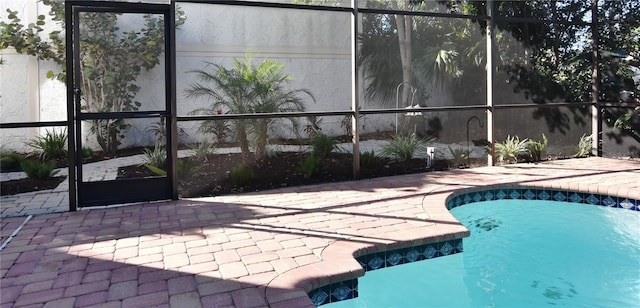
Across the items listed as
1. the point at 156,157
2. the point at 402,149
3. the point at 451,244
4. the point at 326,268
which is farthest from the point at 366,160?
the point at 326,268

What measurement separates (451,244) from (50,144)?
19.2ft

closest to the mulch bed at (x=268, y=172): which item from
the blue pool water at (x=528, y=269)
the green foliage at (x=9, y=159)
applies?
the blue pool water at (x=528, y=269)

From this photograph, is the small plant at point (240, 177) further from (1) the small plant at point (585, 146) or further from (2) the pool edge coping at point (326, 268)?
(1) the small plant at point (585, 146)

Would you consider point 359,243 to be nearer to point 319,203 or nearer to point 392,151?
point 319,203

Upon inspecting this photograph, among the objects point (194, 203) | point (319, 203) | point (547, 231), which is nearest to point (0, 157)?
point (194, 203)

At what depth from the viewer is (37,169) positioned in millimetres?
5816

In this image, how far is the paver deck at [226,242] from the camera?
2328mm

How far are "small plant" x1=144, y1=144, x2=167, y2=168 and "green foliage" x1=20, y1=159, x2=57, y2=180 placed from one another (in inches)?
68.3

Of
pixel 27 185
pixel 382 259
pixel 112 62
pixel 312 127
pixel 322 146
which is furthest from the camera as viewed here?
pixel 312 127

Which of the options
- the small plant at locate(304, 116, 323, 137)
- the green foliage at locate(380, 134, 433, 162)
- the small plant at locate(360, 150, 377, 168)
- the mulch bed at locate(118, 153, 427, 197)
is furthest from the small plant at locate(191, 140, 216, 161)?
the green foliage at locate(380, 134, 433, 162)

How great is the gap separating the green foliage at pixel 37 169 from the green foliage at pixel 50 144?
0.57m

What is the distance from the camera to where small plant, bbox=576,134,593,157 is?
273 inches

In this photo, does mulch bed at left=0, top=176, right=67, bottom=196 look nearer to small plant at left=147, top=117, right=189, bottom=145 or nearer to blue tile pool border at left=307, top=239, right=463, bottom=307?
small plant at left=147, top=117, right=189, bottom=145

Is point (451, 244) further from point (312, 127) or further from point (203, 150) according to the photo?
point (312, 127)
